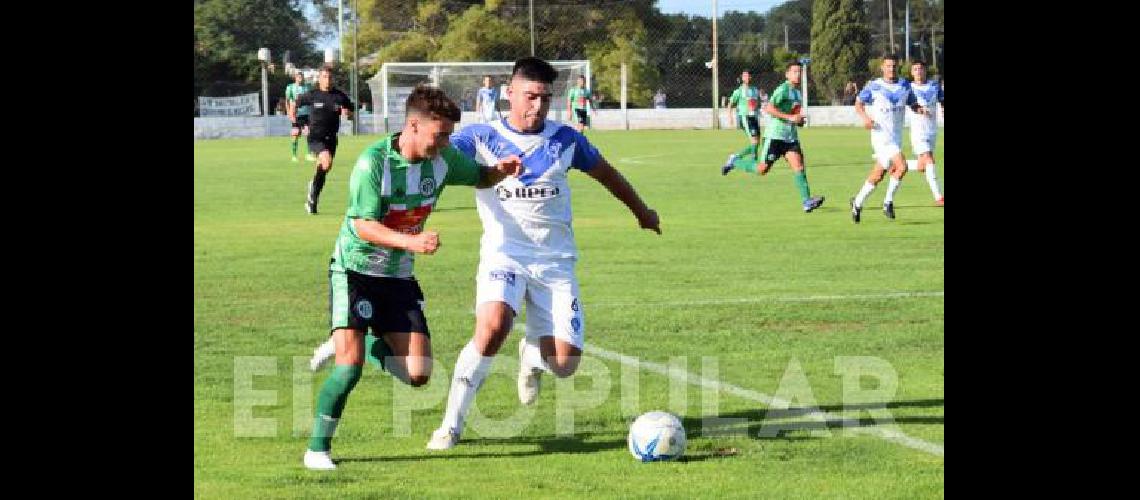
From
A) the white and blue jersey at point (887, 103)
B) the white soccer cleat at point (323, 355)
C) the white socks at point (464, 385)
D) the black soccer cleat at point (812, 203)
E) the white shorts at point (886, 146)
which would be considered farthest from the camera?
the black soccer cleat at point (812, 203)

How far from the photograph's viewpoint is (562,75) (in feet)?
200

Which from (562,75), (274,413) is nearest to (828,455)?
(274,413)

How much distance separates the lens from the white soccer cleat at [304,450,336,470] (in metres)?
7.46

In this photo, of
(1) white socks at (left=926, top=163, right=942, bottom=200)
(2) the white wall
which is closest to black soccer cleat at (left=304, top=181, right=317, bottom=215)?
(1) white socks at (left=926, top=163, right=942, bottom=200)

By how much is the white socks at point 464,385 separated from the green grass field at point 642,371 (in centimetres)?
18

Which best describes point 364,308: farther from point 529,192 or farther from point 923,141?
point 923,141

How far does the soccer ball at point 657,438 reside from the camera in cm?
759

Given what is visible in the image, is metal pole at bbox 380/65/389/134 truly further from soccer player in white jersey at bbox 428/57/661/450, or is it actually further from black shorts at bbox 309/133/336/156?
soccer player in white jersey at bbox 428/57/661/450

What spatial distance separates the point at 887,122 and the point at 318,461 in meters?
15.7

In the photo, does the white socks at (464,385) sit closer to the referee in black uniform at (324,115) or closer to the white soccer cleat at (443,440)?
the white soccer cleat at (443,440)

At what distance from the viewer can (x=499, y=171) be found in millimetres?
8211

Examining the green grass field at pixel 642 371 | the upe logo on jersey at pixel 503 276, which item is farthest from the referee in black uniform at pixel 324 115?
the upe logo on jersey at pixel 503 276
